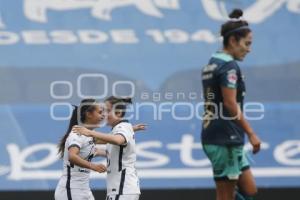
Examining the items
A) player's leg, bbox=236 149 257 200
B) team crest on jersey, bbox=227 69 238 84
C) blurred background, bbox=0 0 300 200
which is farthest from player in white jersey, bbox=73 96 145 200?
blurred background, bbox=0 0 300 200

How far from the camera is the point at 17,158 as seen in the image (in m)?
7.41

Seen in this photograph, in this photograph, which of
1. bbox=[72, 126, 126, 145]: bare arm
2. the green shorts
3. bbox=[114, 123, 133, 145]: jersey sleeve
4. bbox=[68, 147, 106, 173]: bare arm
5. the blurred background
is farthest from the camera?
the blurred background

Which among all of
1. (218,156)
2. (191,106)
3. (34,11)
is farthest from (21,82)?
(218,156)

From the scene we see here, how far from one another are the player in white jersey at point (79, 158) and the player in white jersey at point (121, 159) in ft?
0.71

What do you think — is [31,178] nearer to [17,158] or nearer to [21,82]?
[17,158]

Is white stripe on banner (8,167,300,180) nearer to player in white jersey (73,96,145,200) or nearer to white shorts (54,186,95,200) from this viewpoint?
white shorts (54,186,95,200)

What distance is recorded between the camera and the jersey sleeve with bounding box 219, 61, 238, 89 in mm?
4770

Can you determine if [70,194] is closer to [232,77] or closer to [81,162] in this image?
[81,162]

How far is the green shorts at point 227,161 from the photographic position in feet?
15.9

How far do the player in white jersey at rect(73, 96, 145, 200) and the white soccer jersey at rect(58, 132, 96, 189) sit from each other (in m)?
0.36

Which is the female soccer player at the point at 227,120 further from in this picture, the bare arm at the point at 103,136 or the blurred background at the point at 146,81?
the blurred background at the point at 146,81

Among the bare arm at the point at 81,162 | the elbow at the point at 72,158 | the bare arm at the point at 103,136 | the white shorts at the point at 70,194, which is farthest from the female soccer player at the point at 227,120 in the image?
the white shorts at the point at 70,194

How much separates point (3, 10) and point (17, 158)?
4.47 feet

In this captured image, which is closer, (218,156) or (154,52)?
(218,156)
